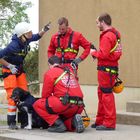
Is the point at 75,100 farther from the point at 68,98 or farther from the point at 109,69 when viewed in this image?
the point at 109,69

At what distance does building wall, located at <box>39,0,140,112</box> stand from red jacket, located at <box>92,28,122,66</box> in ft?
11.9

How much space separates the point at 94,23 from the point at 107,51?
4.92 m

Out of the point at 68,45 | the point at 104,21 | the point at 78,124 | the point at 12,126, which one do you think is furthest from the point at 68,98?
the point at 104,21

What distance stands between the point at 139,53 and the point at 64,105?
14.0 ft

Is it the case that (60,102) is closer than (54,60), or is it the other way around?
(60,102)

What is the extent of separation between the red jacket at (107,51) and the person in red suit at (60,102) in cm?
53

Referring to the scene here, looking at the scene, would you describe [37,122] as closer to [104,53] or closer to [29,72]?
[104,53]

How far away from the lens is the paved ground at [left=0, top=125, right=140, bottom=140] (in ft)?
23.3

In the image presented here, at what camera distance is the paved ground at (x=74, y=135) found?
7098 millimetres

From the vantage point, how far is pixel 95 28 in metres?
12.6

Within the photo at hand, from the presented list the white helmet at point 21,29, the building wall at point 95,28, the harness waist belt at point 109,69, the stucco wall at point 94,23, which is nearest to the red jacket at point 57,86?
the harness waist belt at point 109,69

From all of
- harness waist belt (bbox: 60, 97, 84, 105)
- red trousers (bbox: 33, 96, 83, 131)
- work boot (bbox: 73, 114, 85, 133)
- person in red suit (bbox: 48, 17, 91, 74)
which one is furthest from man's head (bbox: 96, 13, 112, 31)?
work boot (bbox: 73, 114, 85, 133)

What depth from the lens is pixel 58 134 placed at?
24.6 feet

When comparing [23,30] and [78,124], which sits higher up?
[23,30]
